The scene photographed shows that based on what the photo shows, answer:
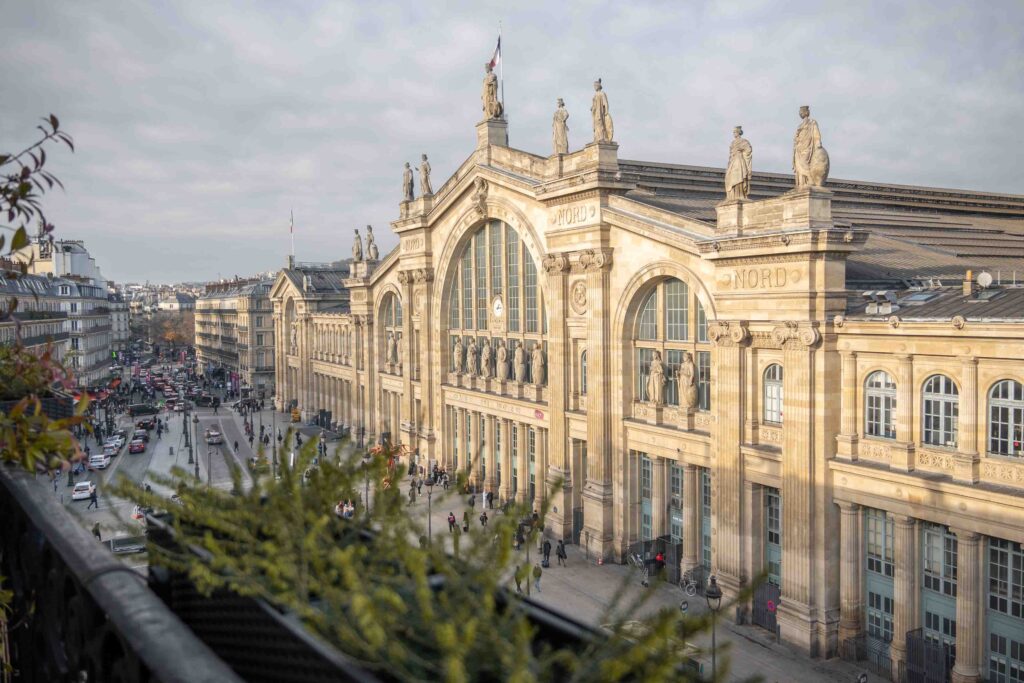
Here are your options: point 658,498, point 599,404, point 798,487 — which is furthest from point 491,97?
point 798,487

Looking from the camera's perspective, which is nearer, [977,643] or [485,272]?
[977,643]

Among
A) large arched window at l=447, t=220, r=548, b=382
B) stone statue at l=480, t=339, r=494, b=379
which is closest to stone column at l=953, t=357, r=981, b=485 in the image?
large arched window at l=447, t=220, r=548, b=382

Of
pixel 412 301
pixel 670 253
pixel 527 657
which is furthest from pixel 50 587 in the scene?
pixel 412 301

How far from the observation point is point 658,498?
3859 cm

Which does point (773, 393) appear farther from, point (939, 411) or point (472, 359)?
point (472, 359)

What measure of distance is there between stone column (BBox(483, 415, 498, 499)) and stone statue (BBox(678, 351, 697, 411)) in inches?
733

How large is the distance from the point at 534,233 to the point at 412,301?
1844 centimetres

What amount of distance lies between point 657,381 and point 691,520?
6.15 m

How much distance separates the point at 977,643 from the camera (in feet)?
82.5

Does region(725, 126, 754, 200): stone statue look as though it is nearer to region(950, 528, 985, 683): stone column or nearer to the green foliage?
region(950, 528, 985, 683): stone column

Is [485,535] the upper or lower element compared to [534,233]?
lower

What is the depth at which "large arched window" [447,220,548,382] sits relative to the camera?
48438mm

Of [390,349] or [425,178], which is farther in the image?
[390,349]

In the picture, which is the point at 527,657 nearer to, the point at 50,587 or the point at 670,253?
the point at 50,587
